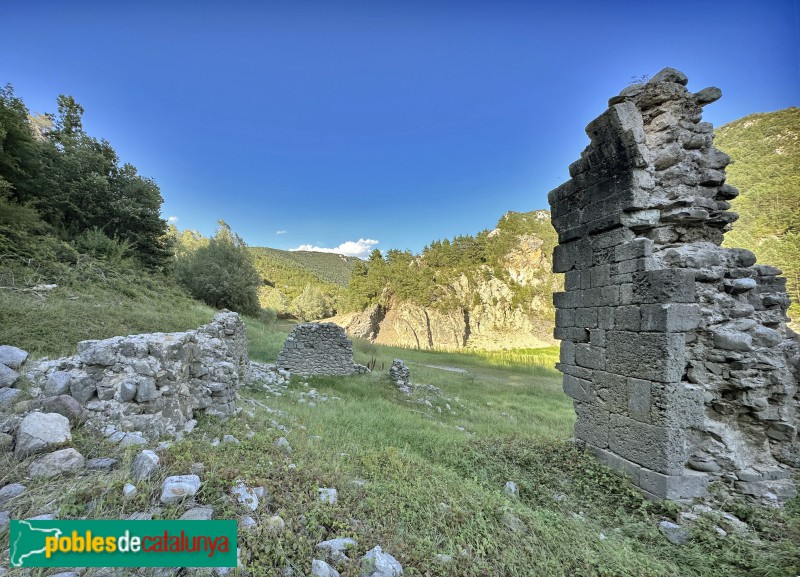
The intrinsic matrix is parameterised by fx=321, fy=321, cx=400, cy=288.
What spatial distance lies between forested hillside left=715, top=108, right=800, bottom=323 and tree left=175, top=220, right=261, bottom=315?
90.7 ft

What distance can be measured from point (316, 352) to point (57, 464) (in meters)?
10.2

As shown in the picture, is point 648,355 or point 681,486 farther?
point 648,355

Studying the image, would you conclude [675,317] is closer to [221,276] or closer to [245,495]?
[245,495]

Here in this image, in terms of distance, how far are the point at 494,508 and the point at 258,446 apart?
2.64 m

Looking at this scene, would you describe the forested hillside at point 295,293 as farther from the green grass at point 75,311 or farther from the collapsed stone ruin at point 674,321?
the collapsed stone ruin at point 674,321

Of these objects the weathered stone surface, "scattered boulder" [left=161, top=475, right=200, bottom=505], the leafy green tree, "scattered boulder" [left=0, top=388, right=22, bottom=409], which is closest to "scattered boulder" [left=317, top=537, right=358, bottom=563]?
"scattered boulder" [left=161, top=475, right=200, bottom=505]

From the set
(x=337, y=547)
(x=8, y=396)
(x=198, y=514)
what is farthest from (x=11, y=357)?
(x=337, y=547)

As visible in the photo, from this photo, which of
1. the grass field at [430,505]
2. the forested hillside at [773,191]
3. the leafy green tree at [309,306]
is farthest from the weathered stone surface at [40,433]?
the leafy green tree at [309,306]

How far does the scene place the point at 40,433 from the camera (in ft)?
8.36

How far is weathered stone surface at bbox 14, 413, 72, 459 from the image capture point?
2466 millimetres

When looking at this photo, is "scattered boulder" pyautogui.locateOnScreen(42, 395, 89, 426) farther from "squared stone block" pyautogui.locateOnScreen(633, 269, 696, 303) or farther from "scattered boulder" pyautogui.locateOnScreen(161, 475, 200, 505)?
"squared stone block" pyautogui.locateOnScreen(633, 269, 696, 303)

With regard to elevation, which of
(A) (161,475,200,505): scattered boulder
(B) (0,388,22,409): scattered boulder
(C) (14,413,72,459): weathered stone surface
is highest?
(B) (0,388,22,409): scattered boulder

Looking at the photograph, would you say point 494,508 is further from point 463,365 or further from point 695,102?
point 463,365

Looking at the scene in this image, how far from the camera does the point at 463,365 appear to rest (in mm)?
26031
